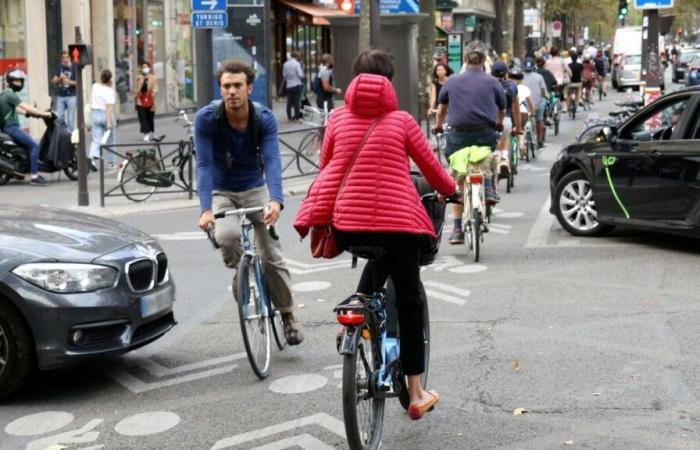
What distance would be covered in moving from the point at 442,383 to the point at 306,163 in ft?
41.7

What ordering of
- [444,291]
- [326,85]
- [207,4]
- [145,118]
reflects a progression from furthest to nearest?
[326,85] < [145,118] < [207,4] < [444,291]

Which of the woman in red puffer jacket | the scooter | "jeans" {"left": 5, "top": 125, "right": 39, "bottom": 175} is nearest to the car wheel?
the woman in red puffer jacket

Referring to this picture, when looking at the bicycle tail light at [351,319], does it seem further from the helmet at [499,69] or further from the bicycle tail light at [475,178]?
the helmet at [499,69]

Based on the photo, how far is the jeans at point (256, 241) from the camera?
288 inches

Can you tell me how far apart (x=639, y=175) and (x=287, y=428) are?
651 cm

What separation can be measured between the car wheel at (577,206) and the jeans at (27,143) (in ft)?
31.9

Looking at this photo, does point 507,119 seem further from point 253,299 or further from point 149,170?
point 253,299

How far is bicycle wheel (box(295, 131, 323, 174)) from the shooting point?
19203mm

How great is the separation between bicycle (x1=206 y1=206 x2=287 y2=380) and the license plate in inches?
16.9

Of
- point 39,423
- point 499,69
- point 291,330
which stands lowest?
point 39,423

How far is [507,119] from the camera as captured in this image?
49.6ft

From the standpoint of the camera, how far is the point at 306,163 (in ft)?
63.6

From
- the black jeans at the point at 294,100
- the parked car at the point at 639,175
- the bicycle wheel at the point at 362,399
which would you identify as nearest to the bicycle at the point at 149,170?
the parked car at the point at 639,175

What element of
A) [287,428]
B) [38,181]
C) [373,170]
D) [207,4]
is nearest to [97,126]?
[38,181]
